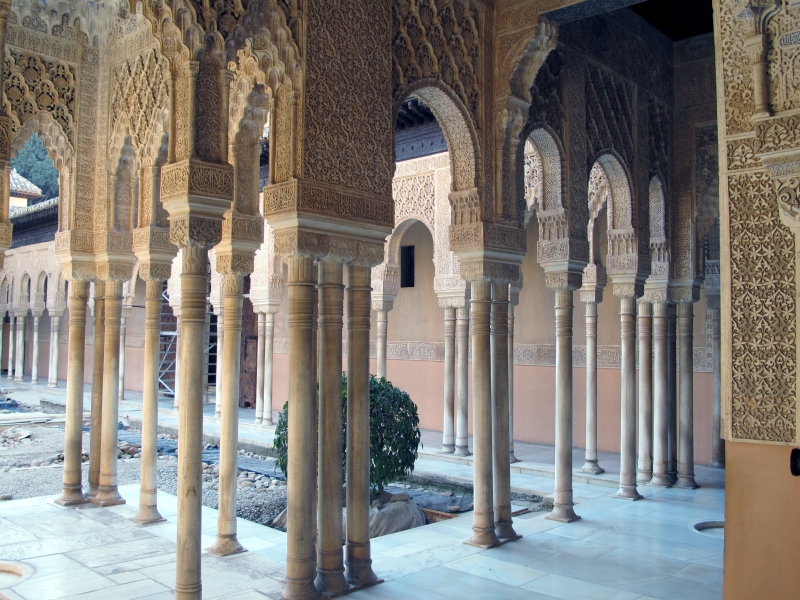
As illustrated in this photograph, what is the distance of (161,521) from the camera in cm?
659

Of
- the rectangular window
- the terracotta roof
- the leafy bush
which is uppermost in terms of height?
the terracotta roof

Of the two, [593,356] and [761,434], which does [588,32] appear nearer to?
[593,356]

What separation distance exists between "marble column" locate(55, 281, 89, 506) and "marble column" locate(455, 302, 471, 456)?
5.45 metres

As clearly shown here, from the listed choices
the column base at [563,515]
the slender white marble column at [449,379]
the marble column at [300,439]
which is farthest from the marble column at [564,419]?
the slender white marble column at [449,379]

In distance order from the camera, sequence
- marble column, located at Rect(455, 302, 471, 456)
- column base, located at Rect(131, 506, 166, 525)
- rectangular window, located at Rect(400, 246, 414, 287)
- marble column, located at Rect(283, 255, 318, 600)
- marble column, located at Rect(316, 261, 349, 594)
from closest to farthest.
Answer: marble column, located at Rect(283, 255, 318, 600) → marble column, located at Rect(316, 261, 349, 594) → column base, located at Rect(131, 506, 166, 525) → marble column, located at Rect(455, 302, 471, 456) → rectangular window, located at Rect(400, 246, 414, 287)

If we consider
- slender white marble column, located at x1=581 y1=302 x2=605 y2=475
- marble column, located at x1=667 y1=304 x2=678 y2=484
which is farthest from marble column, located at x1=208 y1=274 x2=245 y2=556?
marble column, located at x1=667 y1=304 x2=678 y2=484

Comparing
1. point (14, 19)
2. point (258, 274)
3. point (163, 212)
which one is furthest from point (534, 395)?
point (14, 19)

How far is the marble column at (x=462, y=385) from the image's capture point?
10.8 metres

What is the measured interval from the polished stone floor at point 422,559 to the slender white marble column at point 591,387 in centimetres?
187

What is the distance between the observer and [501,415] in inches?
252

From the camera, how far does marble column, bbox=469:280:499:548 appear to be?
600cm

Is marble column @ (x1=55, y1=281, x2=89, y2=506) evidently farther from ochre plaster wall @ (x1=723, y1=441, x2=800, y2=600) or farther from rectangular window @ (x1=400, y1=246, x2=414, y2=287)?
rectangular window @ (x1=400, y1=246, x2=414, y2=287)

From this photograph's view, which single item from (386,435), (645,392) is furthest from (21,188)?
(645,392)

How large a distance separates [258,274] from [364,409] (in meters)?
9.51
